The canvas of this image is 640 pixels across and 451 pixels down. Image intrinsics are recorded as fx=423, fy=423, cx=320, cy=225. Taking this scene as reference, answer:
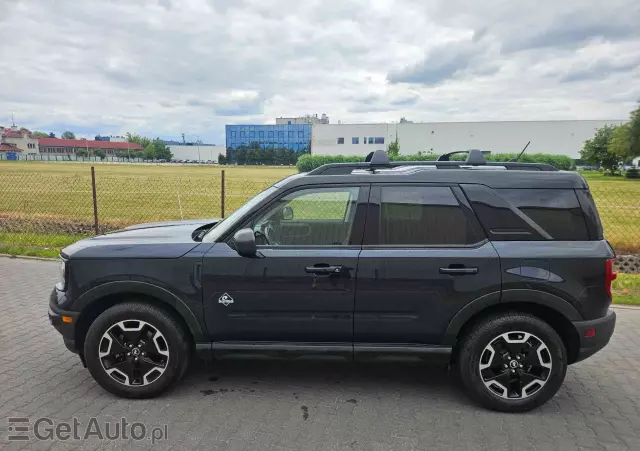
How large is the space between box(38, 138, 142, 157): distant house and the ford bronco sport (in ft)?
467

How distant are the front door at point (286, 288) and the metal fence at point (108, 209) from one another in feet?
17.9

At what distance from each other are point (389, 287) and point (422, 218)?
22.7 inches

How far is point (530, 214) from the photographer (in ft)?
10.2

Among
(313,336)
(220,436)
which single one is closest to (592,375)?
(313,336)

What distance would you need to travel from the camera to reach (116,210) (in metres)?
13.6

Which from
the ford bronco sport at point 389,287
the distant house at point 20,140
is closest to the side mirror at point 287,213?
the ford bronco sport at point 389,287

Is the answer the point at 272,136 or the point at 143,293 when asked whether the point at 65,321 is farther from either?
the point at 272,136

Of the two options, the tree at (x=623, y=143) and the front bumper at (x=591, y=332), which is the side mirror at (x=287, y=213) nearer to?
the front bumper at (x=591, y=332)

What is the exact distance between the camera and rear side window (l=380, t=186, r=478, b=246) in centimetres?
312

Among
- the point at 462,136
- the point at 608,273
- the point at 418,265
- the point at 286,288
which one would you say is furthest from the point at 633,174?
the point at 286,288

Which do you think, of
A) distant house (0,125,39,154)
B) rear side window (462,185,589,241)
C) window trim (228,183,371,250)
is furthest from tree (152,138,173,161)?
rear side window (462,185,589,241)

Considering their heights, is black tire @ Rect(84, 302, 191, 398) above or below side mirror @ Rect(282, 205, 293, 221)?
below

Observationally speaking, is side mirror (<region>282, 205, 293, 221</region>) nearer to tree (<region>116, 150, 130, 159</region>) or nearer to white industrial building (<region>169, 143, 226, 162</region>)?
white industrial building (<region>169, 143, 226, 162</region>)

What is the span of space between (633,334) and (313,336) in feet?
12.5
